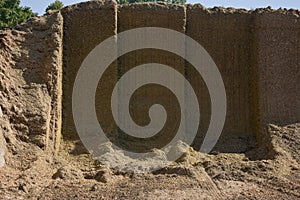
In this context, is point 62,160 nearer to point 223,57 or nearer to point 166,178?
point 166,178

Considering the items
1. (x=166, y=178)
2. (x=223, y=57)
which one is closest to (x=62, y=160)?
(x=166, y=178)

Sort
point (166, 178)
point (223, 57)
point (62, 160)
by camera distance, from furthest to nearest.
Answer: point (223, 57) < point (62, 160) < point (166, 178)

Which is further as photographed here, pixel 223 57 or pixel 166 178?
pixel 223 57

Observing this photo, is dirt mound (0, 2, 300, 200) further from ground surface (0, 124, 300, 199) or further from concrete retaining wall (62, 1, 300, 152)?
concrete retaining wall (62, 1, 300, 152)

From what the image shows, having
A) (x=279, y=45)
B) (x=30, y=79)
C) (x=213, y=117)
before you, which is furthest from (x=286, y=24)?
(x=30, y=79)

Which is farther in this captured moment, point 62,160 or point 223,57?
point 223,57

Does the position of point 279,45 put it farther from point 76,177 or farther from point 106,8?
point 76,177

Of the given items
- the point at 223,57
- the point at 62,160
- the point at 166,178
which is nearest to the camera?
the point at 166,178

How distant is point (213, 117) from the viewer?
1015 cm

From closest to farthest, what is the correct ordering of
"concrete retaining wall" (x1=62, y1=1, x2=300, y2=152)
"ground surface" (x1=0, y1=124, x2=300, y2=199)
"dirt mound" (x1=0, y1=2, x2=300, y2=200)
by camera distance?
1. "ground surface" (x1=0, y1=124, x2=300, y2=199)
2. "dirt mound" (x1=0, y1=2, x2=300, y2=200)
3. "concrete retaining wall" (x1=62, y1=1, x2=300, y2=152)

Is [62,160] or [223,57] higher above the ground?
[223,57]

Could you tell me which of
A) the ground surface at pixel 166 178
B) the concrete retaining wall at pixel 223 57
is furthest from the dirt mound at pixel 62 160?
the concrete retaining wall at pixel 223 57

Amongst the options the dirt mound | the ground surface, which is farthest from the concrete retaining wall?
the ground surface

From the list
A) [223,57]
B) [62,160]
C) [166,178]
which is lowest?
[166,178]
